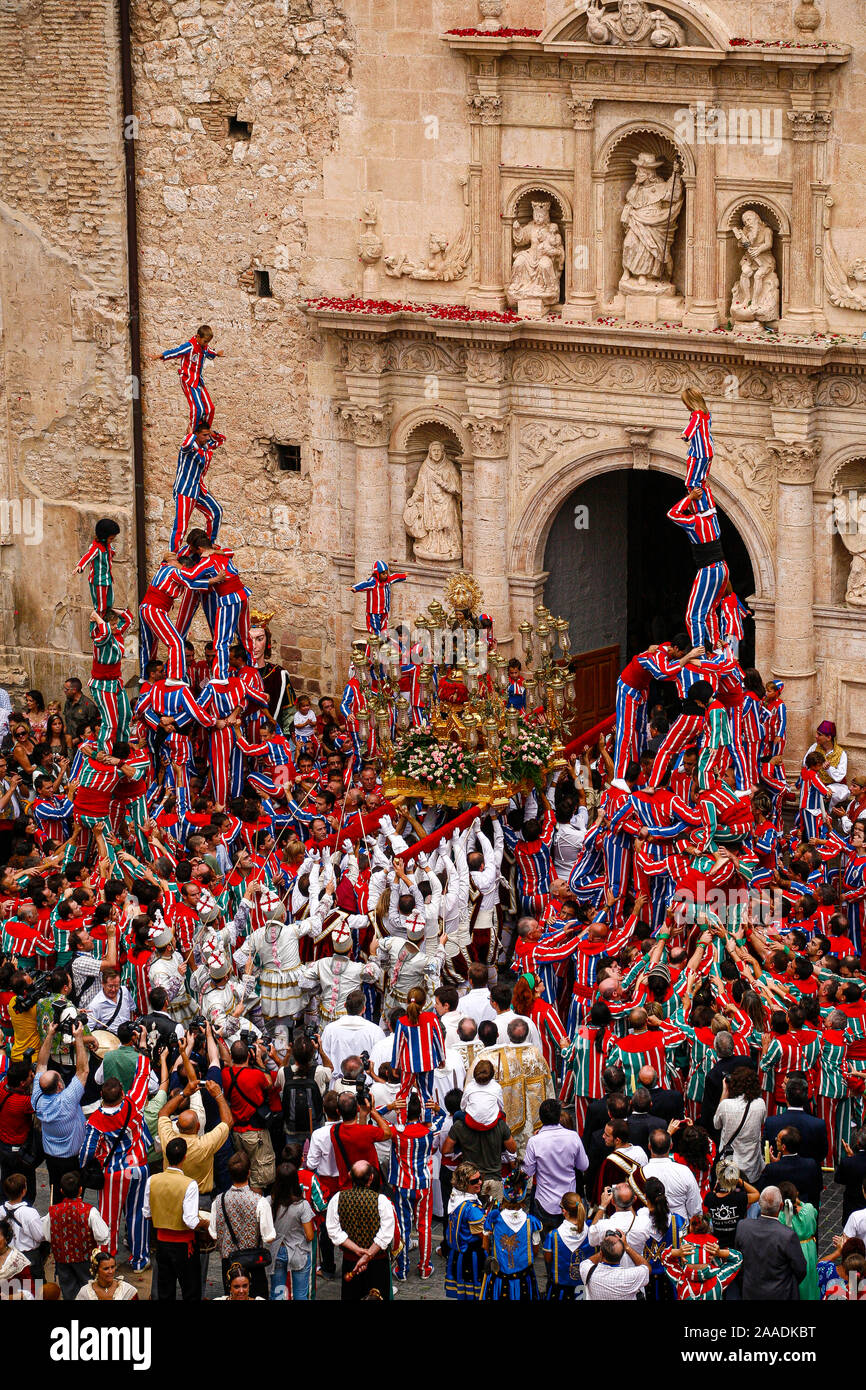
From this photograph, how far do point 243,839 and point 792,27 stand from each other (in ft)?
25.5

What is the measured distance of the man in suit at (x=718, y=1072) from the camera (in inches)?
548

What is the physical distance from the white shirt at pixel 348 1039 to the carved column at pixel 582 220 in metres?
8.28

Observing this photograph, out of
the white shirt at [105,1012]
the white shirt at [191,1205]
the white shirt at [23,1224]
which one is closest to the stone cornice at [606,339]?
the white shirt at [105,1012]

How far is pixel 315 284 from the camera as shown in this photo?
22.2 metres

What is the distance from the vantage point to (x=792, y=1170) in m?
12.8

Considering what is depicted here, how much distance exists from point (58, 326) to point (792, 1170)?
1314 cm

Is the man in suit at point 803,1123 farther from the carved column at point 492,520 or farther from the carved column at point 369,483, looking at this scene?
→ the carved column at point 369,483

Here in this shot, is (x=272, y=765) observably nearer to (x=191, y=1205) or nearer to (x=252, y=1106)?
(x=252, y=1106)

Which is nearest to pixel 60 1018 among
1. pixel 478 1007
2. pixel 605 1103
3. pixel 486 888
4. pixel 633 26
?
pixel 478 1007

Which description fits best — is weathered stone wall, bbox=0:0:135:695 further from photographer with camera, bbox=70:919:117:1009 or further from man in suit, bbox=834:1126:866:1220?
man in suit, bbox=834:1126:866:1220

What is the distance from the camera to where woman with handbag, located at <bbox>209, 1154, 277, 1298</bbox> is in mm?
12672

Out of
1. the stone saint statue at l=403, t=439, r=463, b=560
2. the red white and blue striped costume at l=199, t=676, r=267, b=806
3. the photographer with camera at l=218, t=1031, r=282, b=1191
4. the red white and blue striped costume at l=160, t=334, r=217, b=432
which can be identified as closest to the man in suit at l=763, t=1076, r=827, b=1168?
the photographer with camera at l=218, t=1031, r=282, b=1191

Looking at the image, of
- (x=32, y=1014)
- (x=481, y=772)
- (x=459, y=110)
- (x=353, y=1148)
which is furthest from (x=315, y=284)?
(x=353, y=1148)
